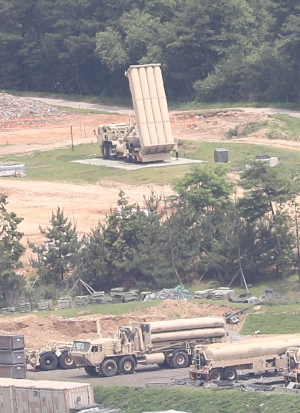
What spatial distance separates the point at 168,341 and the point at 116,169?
3180 cm

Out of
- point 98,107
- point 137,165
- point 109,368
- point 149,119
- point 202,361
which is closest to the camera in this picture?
point 202,361

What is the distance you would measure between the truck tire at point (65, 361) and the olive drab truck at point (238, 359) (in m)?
5.14

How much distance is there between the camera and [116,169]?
69750 millimetres

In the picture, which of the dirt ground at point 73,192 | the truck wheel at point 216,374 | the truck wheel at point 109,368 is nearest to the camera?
the truck wheel at point 216,374

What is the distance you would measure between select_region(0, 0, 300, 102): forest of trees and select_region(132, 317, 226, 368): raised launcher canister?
163ft

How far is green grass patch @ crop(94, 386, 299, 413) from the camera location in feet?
104

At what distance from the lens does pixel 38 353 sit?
3962 centimetres

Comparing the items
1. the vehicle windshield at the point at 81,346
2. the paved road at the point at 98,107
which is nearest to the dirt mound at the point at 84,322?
the vehicle windshield at the point at 81,346

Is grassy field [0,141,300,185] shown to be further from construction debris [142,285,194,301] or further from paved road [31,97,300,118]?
construction debris [142,285,194,301]

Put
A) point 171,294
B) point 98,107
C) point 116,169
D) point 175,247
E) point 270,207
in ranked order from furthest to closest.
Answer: point 98,107
point 116,169
point 175,247
point 270,207
point 171,294

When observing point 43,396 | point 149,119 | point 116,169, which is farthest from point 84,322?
point 149,119

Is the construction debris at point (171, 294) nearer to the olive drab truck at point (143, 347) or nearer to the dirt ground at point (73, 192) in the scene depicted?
the dirt ground at point (73, 192)

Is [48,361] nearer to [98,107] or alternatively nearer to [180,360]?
[180,360]

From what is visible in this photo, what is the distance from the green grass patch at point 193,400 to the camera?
31.6m
